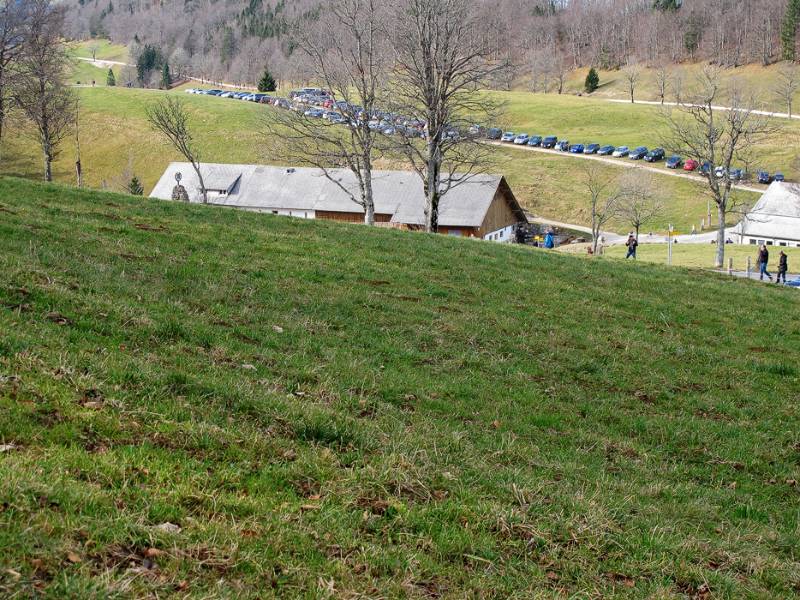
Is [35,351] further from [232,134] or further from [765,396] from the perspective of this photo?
[232,134]

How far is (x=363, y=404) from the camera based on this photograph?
827cm

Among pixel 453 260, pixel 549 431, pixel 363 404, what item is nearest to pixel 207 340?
pixel 363 404

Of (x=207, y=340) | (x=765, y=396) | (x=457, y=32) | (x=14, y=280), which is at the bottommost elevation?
(x=765, y=396)

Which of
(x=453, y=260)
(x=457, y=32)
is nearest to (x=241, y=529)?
(x=453, y=260)

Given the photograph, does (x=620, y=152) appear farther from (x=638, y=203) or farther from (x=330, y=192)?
(x=330, y=192)

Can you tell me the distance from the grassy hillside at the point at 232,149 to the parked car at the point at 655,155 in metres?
8.18

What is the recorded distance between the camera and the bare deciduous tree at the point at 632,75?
150 m

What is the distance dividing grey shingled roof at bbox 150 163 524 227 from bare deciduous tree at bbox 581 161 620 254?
898 centimetres

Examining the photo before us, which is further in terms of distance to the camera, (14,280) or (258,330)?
(258,330)

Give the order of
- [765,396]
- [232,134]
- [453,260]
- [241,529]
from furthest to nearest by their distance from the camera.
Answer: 1. [232,134]
2. [453,260]
3. [765,396]
4. [241,529]

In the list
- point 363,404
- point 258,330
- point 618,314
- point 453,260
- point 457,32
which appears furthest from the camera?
point 457,32

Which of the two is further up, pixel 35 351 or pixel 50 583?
pixel 35 351

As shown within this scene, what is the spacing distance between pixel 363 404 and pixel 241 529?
11.4 ft

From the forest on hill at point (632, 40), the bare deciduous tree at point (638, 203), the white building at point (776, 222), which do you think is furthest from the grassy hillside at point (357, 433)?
the forest on hill at point (632, 40)
